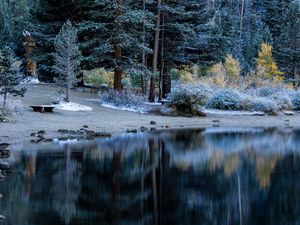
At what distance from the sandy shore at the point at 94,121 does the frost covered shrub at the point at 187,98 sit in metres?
1.18

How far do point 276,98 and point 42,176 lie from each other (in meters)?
28.1

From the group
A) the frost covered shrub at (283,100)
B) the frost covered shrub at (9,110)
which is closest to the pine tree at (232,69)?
the frost covered shrub at (283,100)

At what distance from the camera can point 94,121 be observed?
2592cm

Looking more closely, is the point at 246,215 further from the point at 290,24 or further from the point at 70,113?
the point at 290,24

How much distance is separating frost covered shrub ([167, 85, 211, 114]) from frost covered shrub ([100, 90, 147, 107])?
2352 mm

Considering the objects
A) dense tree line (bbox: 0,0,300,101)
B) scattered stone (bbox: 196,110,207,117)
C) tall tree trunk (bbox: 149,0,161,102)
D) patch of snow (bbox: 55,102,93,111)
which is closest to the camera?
patch of snow (bbox: 55,102,93,111)

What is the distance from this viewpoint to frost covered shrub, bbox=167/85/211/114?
105 feet

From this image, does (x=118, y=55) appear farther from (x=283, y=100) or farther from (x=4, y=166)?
(x=4, y=166)

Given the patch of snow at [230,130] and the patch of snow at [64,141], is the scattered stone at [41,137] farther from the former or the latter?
the patch of snow at [230,130]

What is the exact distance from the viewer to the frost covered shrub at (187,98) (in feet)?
105

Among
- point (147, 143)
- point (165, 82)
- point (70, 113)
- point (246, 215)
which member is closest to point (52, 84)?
point (165, 82)

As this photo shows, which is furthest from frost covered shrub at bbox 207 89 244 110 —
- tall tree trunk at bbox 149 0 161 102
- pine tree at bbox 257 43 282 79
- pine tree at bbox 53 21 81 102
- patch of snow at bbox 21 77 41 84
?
pine tree at bbox 257 43 282 79

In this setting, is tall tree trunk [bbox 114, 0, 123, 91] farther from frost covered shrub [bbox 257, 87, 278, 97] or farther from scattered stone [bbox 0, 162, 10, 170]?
scattered stone [bbox 0, 162, 10, 170]

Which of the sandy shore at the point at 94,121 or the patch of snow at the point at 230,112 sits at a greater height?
the patch of snow at the point at 230,112
